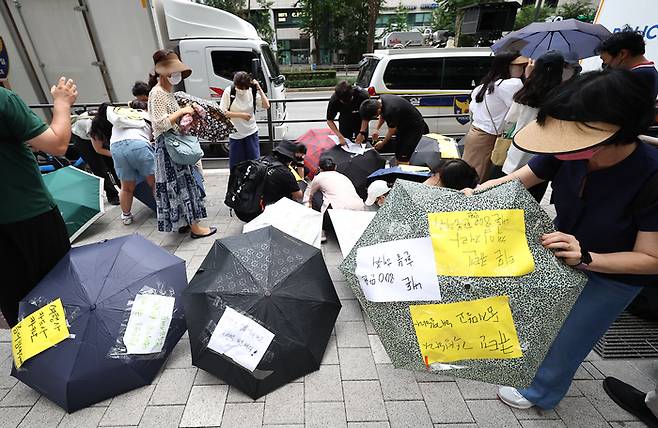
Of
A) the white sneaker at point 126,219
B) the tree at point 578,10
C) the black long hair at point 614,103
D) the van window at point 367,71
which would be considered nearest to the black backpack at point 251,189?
the white sneaker at point 126,219

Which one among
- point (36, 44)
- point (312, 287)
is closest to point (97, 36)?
point (36, 44)

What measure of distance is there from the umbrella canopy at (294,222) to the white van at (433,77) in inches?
169

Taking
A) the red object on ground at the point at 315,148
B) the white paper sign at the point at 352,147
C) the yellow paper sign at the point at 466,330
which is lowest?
the red object on ground at the point at 315,148

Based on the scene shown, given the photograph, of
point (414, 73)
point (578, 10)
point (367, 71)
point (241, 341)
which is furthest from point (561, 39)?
point (578, 10)

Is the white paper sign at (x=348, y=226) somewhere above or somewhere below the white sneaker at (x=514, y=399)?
above

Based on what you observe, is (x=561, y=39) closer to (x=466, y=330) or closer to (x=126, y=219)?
(x=466, y=330)

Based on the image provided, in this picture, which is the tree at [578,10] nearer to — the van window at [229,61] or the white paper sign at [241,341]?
the van window at [229,61]

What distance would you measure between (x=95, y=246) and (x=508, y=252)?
7.59 feet

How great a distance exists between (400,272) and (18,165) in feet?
6.50

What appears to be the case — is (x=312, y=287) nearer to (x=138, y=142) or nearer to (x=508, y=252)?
(x=508, y=252)

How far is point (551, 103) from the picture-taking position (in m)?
1.02

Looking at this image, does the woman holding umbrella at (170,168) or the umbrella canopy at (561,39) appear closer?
the woman holding umbrella at (170,168)

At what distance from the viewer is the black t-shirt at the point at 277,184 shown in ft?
10.9

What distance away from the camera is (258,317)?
1.75 metres
